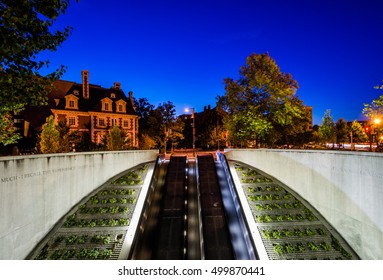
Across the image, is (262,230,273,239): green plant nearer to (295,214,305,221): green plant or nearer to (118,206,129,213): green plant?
(295,214,305,221): green plant

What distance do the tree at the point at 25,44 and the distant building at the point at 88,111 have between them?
31077mm

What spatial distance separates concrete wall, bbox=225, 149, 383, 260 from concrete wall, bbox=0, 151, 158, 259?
47.3 ft

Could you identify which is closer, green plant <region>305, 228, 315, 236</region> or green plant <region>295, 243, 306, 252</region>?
green plant <region>295, 243, 306, 252</region>

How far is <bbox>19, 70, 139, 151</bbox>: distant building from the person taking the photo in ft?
134

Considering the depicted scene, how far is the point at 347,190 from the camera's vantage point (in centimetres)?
1198

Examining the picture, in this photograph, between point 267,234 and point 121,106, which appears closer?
point 267,234

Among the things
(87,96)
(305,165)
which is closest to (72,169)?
(305,165)

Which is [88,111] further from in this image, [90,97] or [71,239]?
[71,239]

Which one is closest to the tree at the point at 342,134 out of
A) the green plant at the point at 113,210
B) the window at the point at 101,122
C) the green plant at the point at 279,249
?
the window at the point at 101,122

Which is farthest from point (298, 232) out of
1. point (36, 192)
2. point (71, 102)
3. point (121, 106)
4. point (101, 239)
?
point (71, 102)

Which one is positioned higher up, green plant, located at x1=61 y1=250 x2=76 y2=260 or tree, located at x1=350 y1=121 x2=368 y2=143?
tree, located at x1=350 y1=121 x2=368 y2=143

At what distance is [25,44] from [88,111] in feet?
116

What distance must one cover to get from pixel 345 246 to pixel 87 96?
142ft

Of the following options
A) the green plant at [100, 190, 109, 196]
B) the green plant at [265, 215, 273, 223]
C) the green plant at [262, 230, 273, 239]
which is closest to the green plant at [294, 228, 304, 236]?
the green plant at [262, 230, 273, 239]
